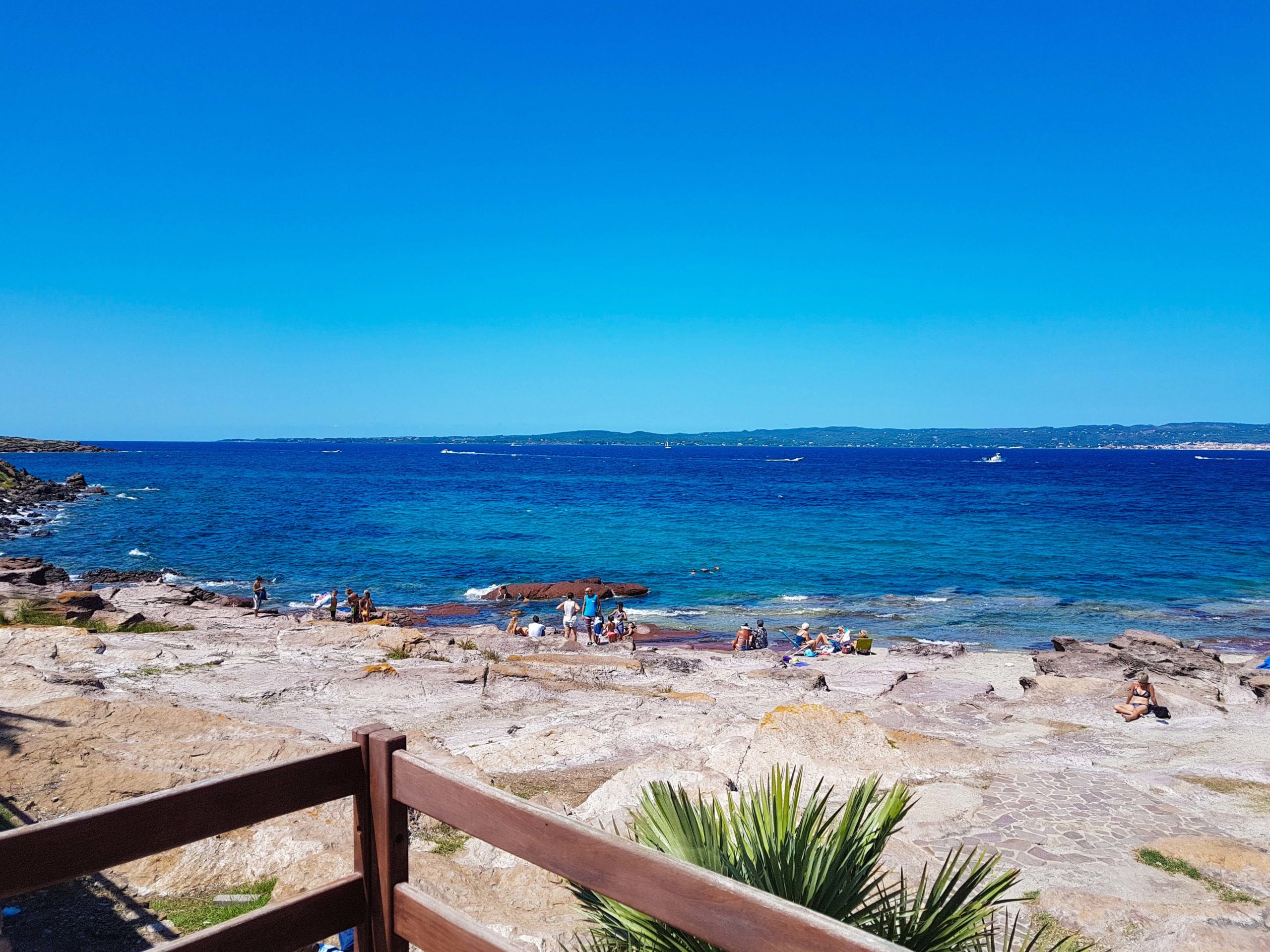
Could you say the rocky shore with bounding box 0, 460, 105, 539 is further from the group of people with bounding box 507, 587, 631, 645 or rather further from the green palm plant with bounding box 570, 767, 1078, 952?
the green palm plant with bounding box 570, 767, 1078, 952

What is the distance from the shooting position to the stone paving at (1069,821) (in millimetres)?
8078

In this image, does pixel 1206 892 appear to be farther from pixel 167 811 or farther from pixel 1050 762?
pixel 167 811

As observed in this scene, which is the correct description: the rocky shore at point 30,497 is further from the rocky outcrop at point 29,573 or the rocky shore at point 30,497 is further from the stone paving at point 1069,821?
the stone paving at point 1069,821

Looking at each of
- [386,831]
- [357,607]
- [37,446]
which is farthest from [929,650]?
[37,446]

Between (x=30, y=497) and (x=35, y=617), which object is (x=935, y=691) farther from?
(x=30, y=497)

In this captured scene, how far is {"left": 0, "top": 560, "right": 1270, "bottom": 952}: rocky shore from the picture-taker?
268 inches

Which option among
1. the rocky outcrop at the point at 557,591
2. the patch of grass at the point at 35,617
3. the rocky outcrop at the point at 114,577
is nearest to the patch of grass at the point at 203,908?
the patch of grass at the point at 35,617

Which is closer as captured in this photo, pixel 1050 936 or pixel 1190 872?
pixel 1050 936

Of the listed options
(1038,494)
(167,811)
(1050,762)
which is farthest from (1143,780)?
(1038,494)

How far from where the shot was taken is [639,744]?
11273 millimetres

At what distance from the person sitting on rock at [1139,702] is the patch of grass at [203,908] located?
1428cm

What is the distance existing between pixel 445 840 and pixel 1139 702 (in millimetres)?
13106

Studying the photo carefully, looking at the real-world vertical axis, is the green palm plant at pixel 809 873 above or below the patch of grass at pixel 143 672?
above

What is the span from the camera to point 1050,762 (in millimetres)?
11562
